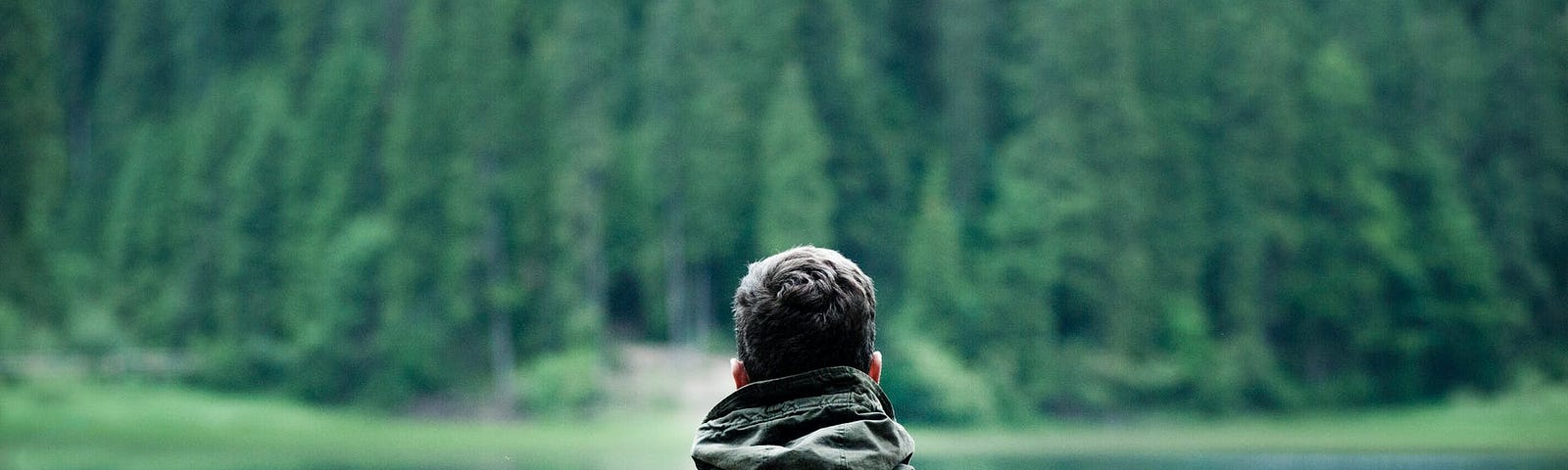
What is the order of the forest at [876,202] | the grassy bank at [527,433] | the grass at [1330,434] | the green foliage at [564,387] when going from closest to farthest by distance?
the grassy bank at [527,433] → the grass at [1330,434] → the green foliage at [564,387] → the forest at [876,202]

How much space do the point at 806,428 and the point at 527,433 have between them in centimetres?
3495

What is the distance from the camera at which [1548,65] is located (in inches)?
1657

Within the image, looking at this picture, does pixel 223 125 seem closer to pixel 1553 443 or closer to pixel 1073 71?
pixel 1073 71

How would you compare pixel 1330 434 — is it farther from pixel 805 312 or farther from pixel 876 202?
pixel 805 312

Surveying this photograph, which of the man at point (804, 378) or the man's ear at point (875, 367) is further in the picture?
the man's ear at point (875, 367)

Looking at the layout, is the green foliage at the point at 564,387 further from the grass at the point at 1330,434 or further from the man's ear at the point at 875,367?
the man's ear at the point at 875,367

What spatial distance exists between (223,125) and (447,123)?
28.3 ft

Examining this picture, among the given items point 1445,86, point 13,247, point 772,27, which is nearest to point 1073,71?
point 772,27

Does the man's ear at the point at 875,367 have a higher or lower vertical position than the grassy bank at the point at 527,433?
lower

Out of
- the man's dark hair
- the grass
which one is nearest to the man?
the man's dark hair

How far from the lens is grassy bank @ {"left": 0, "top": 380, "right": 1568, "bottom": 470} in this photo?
30.6 m

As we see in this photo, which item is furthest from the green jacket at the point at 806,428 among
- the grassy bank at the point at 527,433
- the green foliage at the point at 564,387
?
the green foliage at the point at 564,387

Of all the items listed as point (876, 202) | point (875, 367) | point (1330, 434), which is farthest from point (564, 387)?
point (875, 367)

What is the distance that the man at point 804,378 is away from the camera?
1683 millimetres
